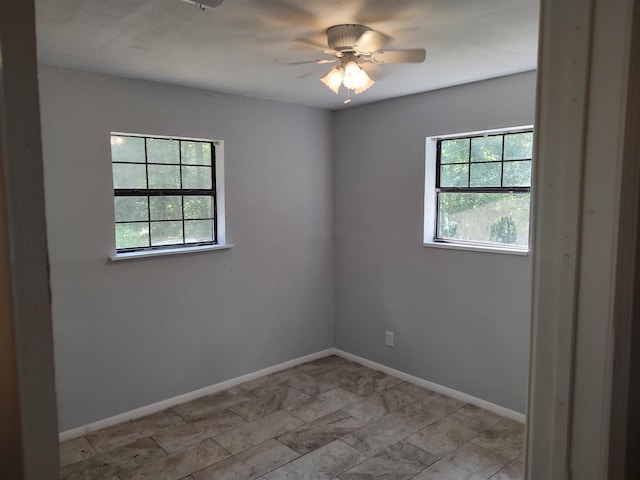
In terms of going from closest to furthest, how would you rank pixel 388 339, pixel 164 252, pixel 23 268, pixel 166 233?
1. pixel 23 268
2. pixel 164 252
3. pixel 166 233
4. pixel 388 339

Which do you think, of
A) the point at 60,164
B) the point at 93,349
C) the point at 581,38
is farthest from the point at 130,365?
the point at 581,38

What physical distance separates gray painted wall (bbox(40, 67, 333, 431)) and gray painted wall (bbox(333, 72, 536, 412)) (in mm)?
318

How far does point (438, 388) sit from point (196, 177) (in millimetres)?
2667

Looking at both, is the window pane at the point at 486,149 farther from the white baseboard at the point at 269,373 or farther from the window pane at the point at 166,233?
the window pane at the point at 166,233

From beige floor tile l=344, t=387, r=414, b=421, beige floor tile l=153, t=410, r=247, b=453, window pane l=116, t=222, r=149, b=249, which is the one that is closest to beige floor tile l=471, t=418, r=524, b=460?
beige floor tile l=344, t=387, r=414, b=421

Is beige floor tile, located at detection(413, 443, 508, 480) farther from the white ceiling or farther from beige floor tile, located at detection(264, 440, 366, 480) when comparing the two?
the white ceiling

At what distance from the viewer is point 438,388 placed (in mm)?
3916

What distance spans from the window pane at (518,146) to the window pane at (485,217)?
277 millimetres

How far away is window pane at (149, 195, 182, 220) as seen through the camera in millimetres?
3547

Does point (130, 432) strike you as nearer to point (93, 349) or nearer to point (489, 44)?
point (93, 349)

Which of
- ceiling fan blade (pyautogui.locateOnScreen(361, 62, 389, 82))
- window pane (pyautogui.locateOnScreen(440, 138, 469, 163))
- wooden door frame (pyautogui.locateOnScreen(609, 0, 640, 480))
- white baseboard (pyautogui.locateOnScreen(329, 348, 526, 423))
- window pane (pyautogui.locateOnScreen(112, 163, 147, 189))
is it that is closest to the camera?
wooden door frame (pyautogui.locateOnScreen(609, 0, 640, 480))

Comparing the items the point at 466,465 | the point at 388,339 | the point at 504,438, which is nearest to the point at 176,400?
the point at 388,339

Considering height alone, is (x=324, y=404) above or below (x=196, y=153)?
below

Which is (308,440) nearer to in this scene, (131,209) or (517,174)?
(131,209)
